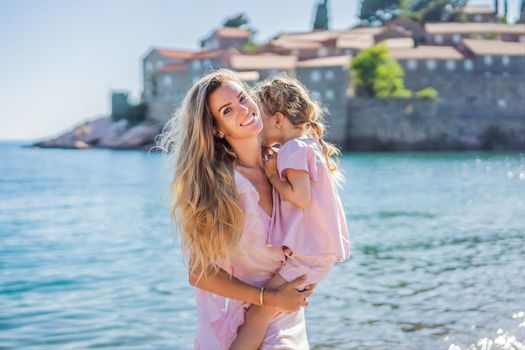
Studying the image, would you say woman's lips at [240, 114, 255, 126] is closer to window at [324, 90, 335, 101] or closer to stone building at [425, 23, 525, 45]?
window at [324, 90, 335, 101]

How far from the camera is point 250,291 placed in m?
2.82

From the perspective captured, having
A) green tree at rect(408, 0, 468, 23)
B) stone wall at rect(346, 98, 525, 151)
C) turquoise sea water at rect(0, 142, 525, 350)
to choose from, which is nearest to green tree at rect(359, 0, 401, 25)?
green tree at rect(408, 0, 468, 23)

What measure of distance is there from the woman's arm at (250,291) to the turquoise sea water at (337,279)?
16.2 inches

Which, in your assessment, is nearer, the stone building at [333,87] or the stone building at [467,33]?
the stone building at [333,87]

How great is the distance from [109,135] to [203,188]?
6573 centimetres

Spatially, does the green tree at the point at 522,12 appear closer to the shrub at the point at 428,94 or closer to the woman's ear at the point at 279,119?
the shrub at the point at 428,94

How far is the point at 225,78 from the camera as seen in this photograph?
2.94 metres

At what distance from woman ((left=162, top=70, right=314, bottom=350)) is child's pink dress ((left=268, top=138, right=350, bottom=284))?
0.17ft

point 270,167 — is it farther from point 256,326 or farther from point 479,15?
point 479,15

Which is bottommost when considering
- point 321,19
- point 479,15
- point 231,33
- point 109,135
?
point 109,135

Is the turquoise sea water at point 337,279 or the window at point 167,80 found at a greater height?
the turquoise sea water at point 337,279

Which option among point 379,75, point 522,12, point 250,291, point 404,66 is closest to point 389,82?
point 379,75

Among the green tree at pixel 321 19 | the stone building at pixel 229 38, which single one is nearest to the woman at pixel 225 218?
the stone building at pixel 229 38

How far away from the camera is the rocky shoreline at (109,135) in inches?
2436
